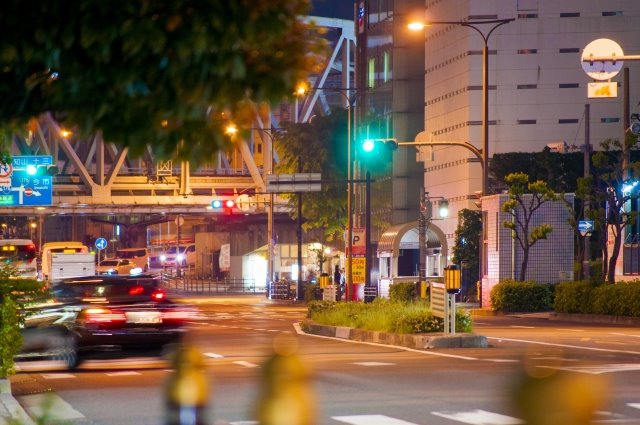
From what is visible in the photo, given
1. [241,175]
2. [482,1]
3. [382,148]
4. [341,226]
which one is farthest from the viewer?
[241,175]

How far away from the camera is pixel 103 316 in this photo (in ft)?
70.0

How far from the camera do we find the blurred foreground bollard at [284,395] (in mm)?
4691

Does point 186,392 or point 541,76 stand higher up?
point 541,76

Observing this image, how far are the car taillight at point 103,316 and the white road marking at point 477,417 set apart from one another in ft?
28.0

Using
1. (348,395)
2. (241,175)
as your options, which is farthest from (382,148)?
(241,175)

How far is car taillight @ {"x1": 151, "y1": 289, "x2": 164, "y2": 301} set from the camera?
2200 centimetres

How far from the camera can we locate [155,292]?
22500 millimetres

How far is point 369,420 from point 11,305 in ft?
18.4

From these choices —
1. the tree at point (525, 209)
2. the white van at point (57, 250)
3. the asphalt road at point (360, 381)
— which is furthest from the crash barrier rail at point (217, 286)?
the asphalt road at point (360, 381)

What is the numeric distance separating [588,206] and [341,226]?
30.1m

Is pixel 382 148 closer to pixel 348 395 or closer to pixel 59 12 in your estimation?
pixel 348 395

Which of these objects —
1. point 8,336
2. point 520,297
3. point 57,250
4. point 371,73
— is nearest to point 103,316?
point 8,336

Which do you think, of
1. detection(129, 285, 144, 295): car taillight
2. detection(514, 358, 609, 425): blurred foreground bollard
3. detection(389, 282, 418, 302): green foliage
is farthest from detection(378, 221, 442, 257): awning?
detection(514, 358, 609, 425): blurred foreground bollard

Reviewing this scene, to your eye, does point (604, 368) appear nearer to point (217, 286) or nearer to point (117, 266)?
point (217, 286)
